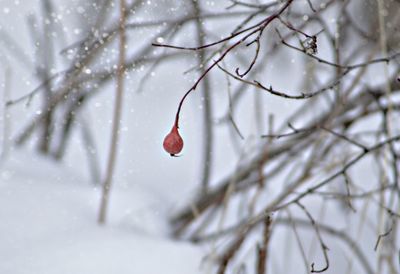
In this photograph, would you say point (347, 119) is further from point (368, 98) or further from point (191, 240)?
point (191, 240)

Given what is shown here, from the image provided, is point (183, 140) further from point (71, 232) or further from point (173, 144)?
point (173, 144)

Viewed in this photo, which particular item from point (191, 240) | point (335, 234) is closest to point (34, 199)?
point (191, 240)

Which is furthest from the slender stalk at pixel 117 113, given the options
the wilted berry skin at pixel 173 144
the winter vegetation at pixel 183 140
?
the wilted berry skin at pixel 173 144

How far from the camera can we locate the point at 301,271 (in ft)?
4.22

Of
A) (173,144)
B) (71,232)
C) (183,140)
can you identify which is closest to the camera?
(173,144)

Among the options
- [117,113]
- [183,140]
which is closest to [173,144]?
[183,140]

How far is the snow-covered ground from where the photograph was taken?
111cm

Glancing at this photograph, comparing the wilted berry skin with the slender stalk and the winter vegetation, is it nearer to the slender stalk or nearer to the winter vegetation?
the winter vegetation

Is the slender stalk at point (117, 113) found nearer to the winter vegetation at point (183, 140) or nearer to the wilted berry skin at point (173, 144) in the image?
the winter vegetation at point (183, 140)

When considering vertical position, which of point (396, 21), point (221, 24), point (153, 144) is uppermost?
point (221, 24)

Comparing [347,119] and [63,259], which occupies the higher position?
[347,119]

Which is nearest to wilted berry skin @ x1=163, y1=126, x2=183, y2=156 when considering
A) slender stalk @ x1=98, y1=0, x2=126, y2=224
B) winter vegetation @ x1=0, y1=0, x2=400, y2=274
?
winter vegetation @ x1=0, y1=0, x2=400, y2=274

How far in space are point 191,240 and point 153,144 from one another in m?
0.29

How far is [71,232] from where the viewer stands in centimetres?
122
